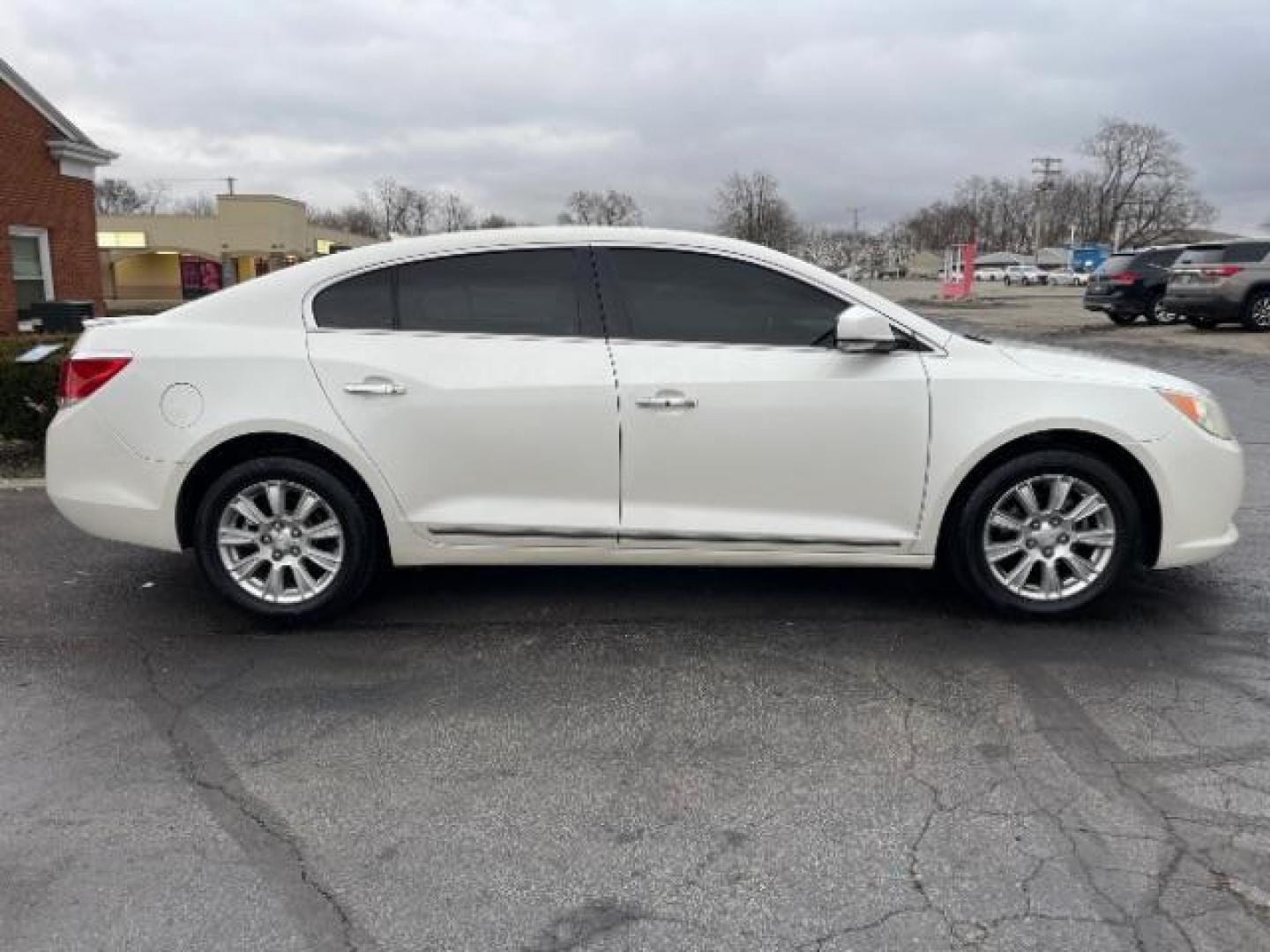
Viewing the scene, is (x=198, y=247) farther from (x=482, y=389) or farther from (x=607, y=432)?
(x=607, y=432)

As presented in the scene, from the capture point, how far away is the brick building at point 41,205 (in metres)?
15.8

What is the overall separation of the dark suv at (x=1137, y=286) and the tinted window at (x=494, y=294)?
20133 millimetres

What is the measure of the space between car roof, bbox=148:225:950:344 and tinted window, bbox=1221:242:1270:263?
17215 mm

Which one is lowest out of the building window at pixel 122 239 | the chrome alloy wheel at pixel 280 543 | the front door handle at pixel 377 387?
the chrome alloy wheel at pixel 280 543

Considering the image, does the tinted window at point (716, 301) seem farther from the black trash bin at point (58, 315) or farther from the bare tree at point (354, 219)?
the bare tree at point (354, 219)

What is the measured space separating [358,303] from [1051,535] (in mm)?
3154

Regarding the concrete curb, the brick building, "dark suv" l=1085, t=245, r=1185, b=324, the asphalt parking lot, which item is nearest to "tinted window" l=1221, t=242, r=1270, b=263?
"dark suv" l=1085, t=245, r=1185, b=324

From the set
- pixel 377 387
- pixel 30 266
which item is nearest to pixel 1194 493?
pixel 377 387

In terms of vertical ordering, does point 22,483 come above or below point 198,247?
below

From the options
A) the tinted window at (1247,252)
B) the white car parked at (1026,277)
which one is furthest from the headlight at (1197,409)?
the white car parked at (1026,277)

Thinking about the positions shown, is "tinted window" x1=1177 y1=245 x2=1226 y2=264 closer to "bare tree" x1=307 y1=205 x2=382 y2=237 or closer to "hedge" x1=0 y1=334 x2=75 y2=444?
"hedge" x1=0 y1=334 x2=75 y2=444

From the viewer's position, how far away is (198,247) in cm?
5303

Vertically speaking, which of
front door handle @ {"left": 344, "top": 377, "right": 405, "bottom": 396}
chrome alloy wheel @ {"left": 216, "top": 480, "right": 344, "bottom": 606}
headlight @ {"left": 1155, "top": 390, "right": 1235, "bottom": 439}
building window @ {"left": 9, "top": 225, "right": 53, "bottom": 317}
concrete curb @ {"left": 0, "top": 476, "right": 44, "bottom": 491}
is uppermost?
building window @ {"left": 9, "top": 225, "right": 53, "bottom": 317}

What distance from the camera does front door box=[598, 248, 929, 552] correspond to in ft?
13.0
